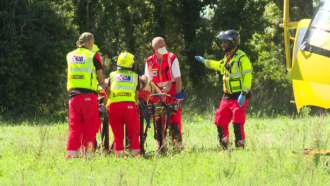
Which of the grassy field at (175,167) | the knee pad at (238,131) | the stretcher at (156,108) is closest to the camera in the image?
the grassy field at (175,167)

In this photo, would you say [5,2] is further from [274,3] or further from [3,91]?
[274,3]

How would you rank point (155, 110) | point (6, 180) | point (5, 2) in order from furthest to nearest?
point (5, 2)
point (155, 110)
point (6, 180)

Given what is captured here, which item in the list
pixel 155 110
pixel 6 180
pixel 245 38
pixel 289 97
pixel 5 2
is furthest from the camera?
pixel 289 97

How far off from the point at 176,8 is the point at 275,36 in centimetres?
539

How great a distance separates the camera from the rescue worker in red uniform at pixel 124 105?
695 cm

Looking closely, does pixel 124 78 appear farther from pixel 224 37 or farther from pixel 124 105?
pixel 224 37

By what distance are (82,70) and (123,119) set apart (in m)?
0.99

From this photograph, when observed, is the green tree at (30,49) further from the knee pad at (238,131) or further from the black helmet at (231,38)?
the knee pad at (238,131)

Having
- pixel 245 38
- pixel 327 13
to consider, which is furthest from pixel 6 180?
pixel 245 38

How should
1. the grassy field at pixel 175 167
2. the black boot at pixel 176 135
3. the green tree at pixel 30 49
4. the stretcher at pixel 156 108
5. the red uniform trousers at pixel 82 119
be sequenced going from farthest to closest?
the green tree at pixel 30 49 → the black boot at pixel 176 135 → the stretcher at pixel 156 108 → the red uniform trousers at pixel 82 119 → the grassy field at pixel 175 167

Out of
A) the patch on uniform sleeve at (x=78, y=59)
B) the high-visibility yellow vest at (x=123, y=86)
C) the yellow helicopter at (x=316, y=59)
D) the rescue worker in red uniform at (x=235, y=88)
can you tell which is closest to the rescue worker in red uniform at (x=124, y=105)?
the high-visibility yellow vest at (x=123, y=86)

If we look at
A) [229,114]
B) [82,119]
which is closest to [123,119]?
[82,119]

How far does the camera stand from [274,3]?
21531mm

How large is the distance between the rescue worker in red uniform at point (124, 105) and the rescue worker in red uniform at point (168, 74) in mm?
853
